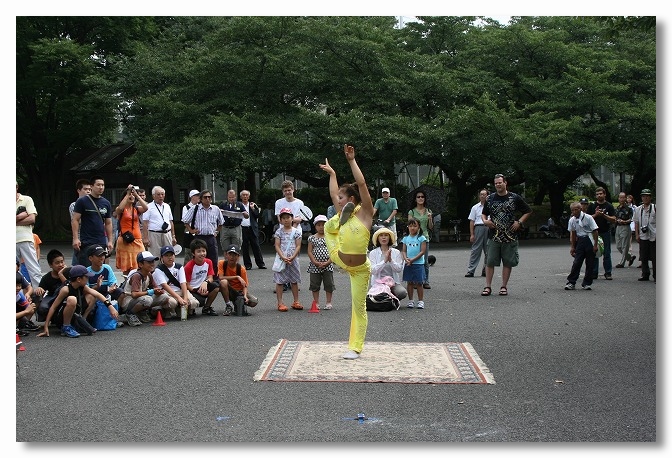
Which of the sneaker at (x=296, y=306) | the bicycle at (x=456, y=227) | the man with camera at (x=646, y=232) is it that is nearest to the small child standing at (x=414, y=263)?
the sneaker at (x=296, y=306)

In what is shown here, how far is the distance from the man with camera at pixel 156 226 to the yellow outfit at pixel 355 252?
630 cm

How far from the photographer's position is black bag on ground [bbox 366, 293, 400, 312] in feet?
39.3

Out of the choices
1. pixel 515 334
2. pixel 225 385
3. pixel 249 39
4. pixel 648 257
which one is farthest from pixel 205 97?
pixel 225 385

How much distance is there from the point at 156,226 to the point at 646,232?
857cm

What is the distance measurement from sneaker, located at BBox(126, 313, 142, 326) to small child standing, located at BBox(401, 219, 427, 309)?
377 centimetres

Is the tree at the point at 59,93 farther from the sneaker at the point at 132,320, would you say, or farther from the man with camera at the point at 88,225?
the sneaker at the point at 132,320

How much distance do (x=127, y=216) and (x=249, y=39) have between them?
17731mm

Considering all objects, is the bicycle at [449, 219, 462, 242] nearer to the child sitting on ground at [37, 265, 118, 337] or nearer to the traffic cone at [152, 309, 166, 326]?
the traffic cone at [152, 309, 166, 326]

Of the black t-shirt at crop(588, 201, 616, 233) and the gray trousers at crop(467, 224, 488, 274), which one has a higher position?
the black t-shirt at crop(588, 201, 616, 233)

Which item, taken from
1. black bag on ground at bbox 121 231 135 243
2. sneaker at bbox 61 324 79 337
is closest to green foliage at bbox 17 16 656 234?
black bag on ground at bbox 121 231 135 243

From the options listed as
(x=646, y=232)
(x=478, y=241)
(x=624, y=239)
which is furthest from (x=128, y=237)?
(x=624, y=239)

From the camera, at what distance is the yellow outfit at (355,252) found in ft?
26.1

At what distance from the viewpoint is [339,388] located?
7.02 meters

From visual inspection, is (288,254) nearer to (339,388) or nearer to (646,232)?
(339,388)
